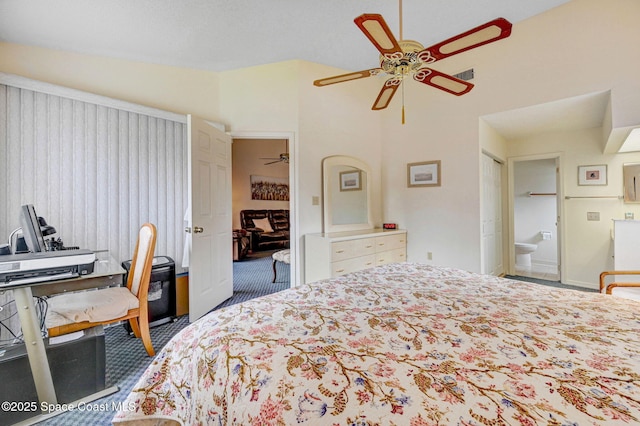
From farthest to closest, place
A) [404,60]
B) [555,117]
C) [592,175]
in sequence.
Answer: [592,175]
[555,117]
[404,60]

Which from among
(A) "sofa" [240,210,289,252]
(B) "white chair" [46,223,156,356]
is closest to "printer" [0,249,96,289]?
(B) "white chair" [46,223,156,356]

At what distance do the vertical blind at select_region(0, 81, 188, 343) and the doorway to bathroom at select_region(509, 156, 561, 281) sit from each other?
17.3ft

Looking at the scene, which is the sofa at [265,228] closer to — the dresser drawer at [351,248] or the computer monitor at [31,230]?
the dresser drawer at [351,248]

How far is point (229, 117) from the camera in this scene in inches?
131

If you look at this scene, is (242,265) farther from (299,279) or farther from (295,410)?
(295,410)

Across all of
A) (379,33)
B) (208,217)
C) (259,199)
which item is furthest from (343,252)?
(259,199)

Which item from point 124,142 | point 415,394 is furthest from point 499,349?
point 124,142

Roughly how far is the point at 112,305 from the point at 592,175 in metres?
5.38

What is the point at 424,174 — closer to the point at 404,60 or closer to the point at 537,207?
the point at 404,60

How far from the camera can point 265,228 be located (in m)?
6.70

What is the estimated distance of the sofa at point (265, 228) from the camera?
20.7 ft

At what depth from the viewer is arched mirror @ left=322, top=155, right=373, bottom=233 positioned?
11.9 ft

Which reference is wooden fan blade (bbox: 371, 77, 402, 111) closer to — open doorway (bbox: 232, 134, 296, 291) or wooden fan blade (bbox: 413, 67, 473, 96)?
wooden fan blade (bbox: 413, 67, 473, 96)

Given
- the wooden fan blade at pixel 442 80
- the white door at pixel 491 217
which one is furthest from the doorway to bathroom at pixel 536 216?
the wooden fan blade at pixel 442 80
